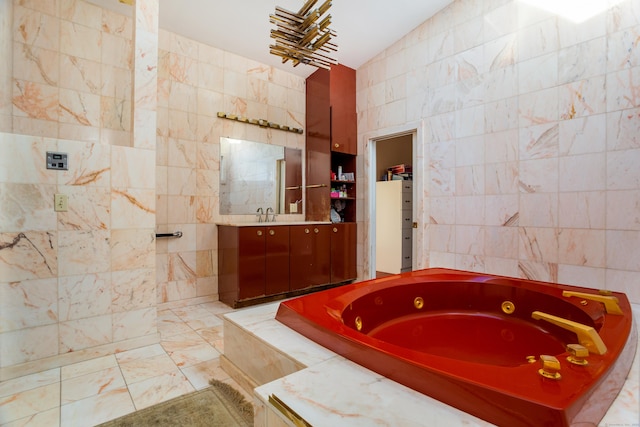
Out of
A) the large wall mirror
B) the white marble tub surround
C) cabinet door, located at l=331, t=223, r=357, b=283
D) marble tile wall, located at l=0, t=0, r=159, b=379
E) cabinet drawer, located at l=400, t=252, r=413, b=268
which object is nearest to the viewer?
the white marble tub surround

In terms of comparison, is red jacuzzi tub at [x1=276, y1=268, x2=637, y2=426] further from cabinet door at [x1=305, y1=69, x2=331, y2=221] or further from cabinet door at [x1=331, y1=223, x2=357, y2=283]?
cabinet door at [x1=305, y1=69, x2=331, y2=221]

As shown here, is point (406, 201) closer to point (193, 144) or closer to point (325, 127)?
point (325, 127)

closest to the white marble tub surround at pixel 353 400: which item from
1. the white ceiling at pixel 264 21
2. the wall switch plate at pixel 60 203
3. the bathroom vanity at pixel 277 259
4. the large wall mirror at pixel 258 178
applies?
the wall switch plate at pixel 60 203

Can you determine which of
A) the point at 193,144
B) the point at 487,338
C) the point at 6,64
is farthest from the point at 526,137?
the point at 6,64

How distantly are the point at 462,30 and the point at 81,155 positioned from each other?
3.31 metres

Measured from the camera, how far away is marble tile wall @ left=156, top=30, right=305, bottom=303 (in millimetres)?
2830

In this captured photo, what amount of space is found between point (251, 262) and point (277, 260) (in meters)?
0.29

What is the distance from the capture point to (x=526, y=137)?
8.00 ft

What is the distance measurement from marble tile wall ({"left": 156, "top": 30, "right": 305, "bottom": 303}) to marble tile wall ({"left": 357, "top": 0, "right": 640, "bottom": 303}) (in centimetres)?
179

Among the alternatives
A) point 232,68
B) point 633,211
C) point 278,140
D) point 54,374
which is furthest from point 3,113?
point 633,211

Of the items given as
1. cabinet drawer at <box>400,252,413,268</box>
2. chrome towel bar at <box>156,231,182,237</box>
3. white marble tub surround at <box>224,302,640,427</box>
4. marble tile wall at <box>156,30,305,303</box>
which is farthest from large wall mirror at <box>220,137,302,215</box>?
white marble tub surround at <box>224,302,640,427</box>

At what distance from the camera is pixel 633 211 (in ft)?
6.48

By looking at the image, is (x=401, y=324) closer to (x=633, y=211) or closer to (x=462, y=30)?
(x=633, y=211)

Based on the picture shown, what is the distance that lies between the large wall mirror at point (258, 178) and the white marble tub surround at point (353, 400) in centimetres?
240
